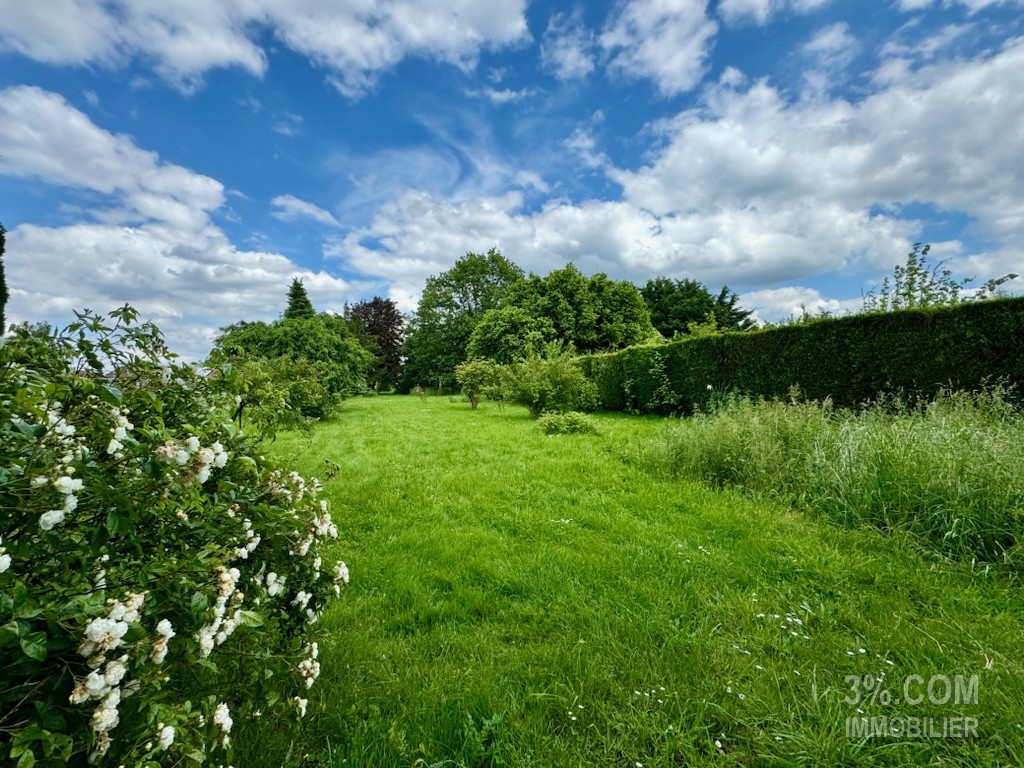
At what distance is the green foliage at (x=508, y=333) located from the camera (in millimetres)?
24188

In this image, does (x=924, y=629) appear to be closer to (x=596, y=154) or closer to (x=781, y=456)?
(x=781, y=456)

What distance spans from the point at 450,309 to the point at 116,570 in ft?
118

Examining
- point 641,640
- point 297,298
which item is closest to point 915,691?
point 641,640

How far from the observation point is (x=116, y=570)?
1.12 metres

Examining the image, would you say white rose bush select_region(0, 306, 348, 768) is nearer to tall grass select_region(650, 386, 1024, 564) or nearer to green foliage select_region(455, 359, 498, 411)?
tall grass select_region(650, 386, 1024, 564)

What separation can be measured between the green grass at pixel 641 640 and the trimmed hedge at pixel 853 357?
484cm

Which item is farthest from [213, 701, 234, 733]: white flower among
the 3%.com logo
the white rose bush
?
the 3%.com logo

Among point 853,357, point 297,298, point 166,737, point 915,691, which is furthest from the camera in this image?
point 297,298

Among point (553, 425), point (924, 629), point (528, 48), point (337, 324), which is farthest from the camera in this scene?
point (337, 324)

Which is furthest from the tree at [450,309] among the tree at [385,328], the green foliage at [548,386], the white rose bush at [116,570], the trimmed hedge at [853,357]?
the white rose bush at [116,570]

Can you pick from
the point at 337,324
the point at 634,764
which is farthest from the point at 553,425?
the point at 337,324

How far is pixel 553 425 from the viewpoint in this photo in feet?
31.4

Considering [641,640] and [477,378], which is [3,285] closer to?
[477,378]

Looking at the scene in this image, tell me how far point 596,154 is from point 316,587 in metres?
11.1
